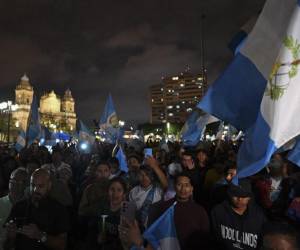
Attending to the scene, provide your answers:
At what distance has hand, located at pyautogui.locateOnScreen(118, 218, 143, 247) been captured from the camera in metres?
3.58

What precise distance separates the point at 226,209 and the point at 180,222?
0.47 m

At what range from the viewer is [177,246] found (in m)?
3.88

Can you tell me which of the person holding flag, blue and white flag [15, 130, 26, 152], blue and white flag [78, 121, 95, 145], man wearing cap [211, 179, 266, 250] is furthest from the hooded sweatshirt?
blue and white flag [78, 121, 95, 145]

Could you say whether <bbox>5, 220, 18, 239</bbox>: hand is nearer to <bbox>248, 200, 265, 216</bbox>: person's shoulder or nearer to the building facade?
<bbox>248, 200, 265, 216</bbox>: person's shoulder

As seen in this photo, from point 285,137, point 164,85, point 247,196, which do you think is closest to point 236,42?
point 247,196

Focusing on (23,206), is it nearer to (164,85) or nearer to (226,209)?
(226,209)

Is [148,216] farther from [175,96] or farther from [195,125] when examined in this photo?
[175,96]

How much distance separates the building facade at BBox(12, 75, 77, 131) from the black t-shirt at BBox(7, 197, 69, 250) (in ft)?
398

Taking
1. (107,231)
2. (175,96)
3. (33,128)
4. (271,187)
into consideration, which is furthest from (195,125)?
(175,96)

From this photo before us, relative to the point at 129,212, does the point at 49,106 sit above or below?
above

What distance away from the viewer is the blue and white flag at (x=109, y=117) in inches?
610

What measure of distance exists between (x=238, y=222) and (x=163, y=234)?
0.75m

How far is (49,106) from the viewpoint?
162 metres

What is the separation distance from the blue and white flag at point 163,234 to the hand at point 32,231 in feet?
3.34
